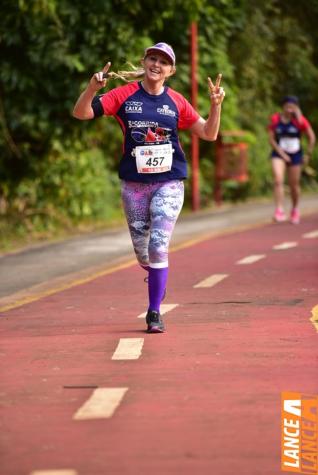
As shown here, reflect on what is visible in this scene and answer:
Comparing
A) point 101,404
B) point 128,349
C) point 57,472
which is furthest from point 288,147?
point 57,472

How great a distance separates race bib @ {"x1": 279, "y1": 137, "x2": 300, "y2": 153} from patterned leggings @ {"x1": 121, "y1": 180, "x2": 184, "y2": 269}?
478 inches

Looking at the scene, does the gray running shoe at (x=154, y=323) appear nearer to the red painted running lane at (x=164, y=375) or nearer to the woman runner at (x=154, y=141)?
the woman runner at (x=154, y=141)

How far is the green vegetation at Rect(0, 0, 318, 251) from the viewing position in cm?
1916

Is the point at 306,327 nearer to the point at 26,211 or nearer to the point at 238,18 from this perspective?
the point at 26,211

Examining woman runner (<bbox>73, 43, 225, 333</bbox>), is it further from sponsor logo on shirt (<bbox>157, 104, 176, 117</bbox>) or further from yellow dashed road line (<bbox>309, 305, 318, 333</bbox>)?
yellow dashed road line (<bbox>309, 305, 318, 333</bbox>)

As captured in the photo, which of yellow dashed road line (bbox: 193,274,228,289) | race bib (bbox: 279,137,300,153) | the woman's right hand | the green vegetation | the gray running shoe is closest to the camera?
the woman's right hand

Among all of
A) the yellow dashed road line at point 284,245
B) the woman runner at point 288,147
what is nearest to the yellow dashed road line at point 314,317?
the yellow dashed road line at point 284,245

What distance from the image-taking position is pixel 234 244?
1859cm

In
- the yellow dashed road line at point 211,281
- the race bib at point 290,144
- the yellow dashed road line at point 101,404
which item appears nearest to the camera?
the yellow dashed road line at point 101,404

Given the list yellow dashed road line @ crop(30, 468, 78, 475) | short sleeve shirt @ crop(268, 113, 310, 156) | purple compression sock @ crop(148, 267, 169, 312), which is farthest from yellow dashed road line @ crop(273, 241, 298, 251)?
yellow dashed road line @ crop(30, 468, 78, 475)

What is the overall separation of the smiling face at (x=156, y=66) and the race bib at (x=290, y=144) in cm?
1239

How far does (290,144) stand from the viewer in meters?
22.4

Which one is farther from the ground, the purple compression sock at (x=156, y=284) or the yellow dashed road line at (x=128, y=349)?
the purple compression sock at (x=156, y=284)

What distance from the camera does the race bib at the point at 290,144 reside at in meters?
22.4
